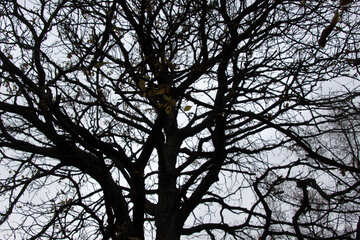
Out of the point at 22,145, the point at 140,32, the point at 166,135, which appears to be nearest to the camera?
the point at 140,32

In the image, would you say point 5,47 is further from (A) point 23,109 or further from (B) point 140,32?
(B) point 140,32

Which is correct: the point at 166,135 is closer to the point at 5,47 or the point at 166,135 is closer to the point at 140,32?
the point at 140,32

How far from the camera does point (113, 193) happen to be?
11.5 ft

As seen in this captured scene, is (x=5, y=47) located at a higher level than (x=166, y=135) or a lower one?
higher

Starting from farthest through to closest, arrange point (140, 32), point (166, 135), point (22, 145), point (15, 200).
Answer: point (166, 135) → point (15, 200) → point (22, 145) → point (140, 32)

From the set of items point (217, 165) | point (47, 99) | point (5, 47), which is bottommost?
point (217, 165)

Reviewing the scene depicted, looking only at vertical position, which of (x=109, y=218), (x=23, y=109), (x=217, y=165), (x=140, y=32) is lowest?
(x=109, y=218)

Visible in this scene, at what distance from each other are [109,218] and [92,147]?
85cm

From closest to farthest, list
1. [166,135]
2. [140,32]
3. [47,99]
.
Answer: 1. [47,99]
2. [140,32]
3. [166,135]

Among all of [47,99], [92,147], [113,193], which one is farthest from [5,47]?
[113,193]

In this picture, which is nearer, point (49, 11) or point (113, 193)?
point (113, 193)

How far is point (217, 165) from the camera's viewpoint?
393 centimetres

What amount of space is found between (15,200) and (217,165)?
9.87ft

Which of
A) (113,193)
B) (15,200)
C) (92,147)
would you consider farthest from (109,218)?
(15,200)
